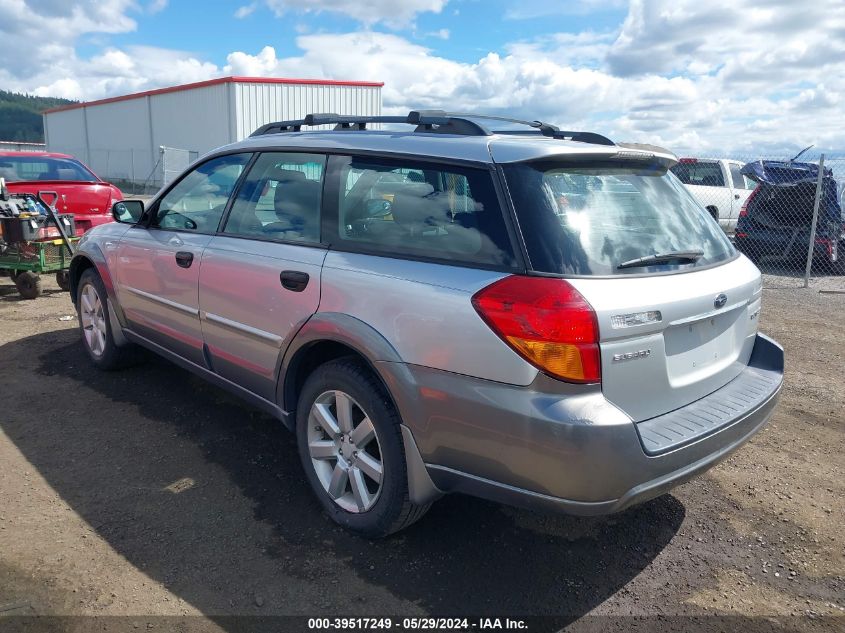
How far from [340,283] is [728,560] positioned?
212 centimetres

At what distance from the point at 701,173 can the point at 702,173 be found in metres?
0.05

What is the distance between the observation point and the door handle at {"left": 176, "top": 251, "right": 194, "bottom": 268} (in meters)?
3.83

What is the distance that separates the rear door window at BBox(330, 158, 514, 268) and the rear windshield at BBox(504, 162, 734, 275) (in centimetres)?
12

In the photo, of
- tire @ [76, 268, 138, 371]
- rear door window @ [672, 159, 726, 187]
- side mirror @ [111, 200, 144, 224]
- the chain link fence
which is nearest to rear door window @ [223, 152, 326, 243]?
side mirror @ [111, 200, 144, 224]

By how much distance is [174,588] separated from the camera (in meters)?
2.64

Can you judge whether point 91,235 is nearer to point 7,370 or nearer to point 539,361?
point 7,370

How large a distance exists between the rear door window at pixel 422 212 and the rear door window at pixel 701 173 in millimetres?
12092

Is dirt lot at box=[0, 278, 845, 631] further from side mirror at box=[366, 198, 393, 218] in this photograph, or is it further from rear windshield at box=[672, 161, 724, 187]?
rear windshield at box=[672, 161, 724, 187]

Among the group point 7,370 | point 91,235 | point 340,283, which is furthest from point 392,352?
point 7,370

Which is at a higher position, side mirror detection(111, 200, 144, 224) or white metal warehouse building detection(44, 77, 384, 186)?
white metal warehouse building detection(44, 77, 384, 186)

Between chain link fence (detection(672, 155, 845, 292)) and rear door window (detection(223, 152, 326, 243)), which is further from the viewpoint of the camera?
chain link fence (detection(672, 155, 845, 292))

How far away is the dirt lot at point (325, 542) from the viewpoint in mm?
2588

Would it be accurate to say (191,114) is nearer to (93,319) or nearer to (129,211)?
(93,319)

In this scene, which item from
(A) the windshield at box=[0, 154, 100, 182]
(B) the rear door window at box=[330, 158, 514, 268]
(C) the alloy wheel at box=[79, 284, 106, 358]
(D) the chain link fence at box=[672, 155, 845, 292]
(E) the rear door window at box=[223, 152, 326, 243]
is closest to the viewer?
(B) the rear door window at box=[330, 158, 514, 268]
